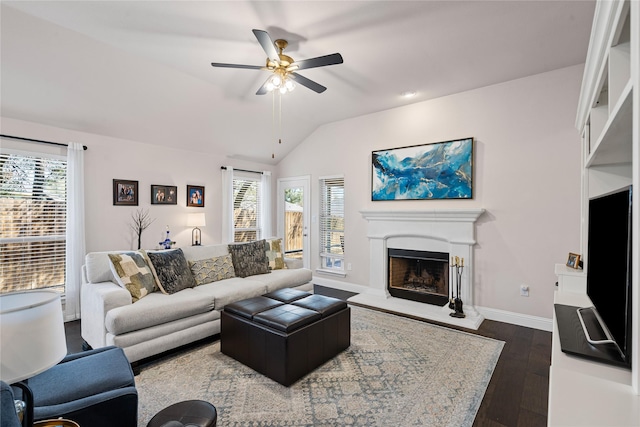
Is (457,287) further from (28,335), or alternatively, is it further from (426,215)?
(28,335)

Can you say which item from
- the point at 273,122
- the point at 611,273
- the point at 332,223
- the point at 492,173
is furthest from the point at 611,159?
the point at 273,122

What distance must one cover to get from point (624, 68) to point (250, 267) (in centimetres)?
377

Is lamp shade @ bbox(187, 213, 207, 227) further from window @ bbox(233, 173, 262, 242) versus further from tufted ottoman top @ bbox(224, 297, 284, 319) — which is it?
tufted ottoman top @ bbox(224, 297, 284, 319)

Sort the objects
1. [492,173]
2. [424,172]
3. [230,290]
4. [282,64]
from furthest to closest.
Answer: [424,172] → [492,173] → [230,290] → [282,64]

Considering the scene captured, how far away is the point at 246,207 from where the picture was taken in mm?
6039

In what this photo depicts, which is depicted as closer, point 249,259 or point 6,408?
point 6,408

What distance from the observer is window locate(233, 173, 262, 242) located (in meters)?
5.88

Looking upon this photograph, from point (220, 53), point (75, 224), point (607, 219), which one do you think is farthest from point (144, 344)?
point (607, 219)

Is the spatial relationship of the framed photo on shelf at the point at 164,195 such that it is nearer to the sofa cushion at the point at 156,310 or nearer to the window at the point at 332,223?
the sofa cushion at the point at 156,310

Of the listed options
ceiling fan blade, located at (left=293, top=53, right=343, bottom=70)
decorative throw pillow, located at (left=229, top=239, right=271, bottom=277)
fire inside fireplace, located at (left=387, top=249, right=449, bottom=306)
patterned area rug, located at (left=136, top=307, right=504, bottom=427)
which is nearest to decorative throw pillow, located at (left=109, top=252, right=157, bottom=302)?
patterned area rug, located at (left=136, top=307, right=504, bottom=427)

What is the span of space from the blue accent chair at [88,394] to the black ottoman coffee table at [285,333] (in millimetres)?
983

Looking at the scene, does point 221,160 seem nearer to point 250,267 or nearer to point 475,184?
point 250,267

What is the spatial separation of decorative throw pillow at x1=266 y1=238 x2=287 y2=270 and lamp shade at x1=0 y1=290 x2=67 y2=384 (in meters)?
3.29

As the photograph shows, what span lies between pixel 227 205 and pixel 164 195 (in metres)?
1.11
